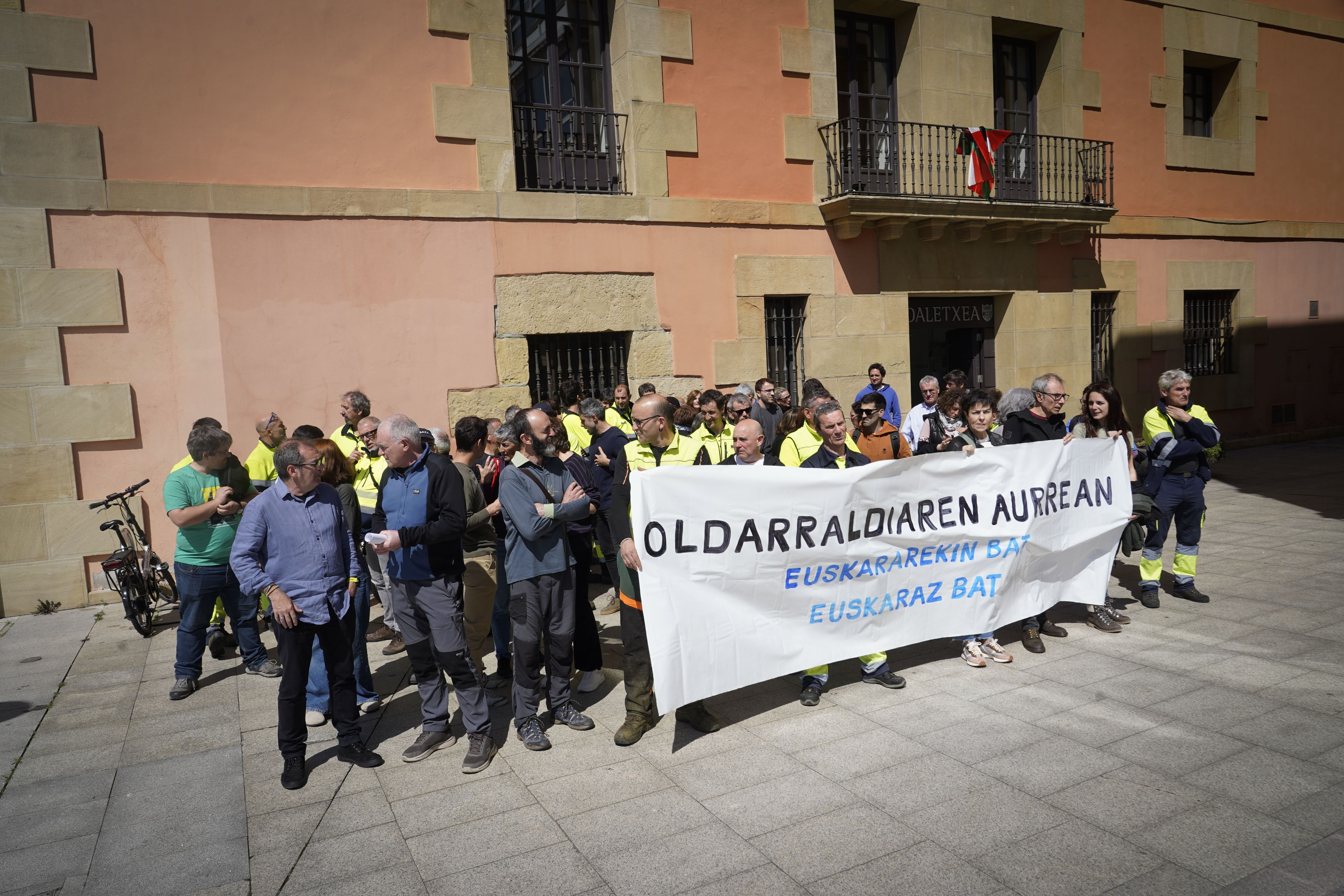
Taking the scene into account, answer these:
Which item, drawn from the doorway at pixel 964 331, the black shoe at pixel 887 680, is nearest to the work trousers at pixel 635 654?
the black shoe at pixel 887 680

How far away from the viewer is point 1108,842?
3.55 meters

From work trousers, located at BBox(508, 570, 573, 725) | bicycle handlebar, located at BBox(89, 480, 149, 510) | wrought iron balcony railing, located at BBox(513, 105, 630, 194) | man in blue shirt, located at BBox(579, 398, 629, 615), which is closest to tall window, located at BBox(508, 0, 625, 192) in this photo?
wrought iron balcony railing, located at BBox(513, 105, 630, 194)

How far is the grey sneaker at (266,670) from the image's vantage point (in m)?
6.28

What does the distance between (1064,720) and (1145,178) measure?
43.6 ft

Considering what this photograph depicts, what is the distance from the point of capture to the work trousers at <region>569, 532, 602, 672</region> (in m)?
5.50

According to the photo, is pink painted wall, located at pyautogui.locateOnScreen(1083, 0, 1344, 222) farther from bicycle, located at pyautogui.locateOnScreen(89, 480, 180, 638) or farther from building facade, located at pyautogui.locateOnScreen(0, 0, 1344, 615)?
bicycle, located at pyautogui.locateOnScreen(89, 480, 180, 638)

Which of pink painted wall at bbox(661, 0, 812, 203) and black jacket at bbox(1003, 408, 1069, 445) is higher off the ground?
pink painted wall at bbox(661, 0, 812, 203)

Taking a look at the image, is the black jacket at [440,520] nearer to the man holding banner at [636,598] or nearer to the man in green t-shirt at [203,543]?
the man holding banner at [636,598]

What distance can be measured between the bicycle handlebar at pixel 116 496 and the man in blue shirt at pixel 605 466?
3963mm

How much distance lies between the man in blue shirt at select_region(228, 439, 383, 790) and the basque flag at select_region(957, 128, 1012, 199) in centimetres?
1058

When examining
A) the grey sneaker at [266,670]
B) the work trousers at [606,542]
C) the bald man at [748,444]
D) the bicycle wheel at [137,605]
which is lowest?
the grey sneaker at [266,670]

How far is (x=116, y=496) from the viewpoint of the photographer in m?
7.96

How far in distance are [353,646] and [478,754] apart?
3.62ft

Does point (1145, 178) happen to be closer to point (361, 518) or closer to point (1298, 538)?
point (1298, 538)
